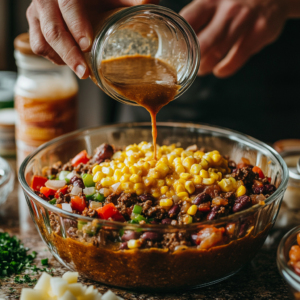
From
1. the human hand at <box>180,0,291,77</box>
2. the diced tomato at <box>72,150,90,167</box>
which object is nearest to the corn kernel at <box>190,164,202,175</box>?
the diced tomato at <box>72,150,90,167</box>

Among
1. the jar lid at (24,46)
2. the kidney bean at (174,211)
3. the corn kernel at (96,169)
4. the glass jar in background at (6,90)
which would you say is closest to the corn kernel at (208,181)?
the kidney bean at (174,211)

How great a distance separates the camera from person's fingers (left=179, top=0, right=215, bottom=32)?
129 inches

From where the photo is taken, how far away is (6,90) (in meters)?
4.66

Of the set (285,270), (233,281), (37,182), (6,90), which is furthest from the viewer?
(6,90)

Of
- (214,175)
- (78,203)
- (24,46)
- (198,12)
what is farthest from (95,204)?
(198,12)

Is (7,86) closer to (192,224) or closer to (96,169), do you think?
(96,169)

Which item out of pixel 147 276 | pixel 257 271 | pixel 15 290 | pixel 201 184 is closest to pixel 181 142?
pixel 201 184

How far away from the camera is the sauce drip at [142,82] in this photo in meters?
2.31

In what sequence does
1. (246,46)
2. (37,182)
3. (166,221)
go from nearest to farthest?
1. (166,221)
2. (37,182)
3. (246,46)

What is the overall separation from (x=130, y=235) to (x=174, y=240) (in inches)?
8.7

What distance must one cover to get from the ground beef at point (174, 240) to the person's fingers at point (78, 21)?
1126 mm

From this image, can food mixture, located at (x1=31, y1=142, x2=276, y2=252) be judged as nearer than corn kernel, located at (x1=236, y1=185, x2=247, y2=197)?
Yes

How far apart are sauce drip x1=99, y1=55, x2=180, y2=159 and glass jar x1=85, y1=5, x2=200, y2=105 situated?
1.5 inches

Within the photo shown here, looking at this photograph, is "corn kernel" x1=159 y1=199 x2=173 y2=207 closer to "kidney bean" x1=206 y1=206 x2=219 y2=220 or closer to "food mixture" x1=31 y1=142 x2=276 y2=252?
"food mixture" x1=31 y1=142 x2=276 y2=252
